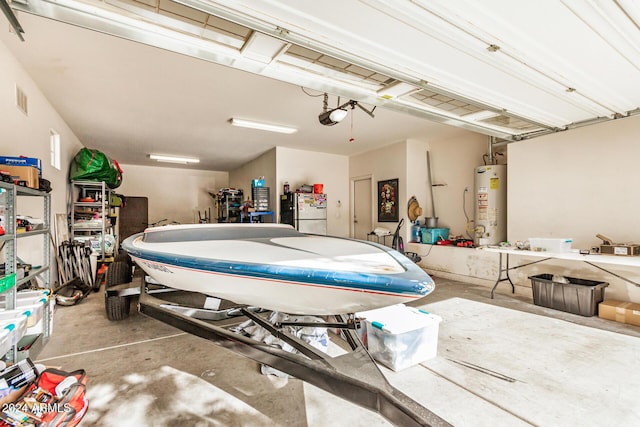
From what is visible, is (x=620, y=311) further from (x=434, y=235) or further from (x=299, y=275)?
(x=299, y=275)

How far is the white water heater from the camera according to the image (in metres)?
4.94

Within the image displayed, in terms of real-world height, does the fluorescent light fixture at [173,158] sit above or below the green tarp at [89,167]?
above

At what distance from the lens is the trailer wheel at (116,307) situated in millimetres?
3139

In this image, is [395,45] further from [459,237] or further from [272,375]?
[459,237]

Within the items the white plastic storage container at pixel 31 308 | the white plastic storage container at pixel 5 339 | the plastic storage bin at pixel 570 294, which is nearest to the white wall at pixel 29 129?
the white plastic storage container at pixel 31 308

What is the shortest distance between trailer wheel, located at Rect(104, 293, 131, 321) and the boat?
138cm

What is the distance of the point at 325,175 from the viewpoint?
7.62m

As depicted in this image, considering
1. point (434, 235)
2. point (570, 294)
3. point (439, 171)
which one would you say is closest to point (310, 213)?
point (434, 235)

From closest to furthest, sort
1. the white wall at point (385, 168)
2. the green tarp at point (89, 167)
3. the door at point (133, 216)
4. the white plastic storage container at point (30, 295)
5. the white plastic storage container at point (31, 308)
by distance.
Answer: the white plastic storage container at point (31, 308) → the white plastic storage container at point (30, 295) → the green tarp at point (89, 167) → the white wall at point (385, 168) → the door at point (133, 216)

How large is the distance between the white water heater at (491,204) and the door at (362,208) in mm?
2691

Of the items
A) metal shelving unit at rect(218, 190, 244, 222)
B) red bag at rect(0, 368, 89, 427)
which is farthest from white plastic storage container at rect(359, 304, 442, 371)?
metal shelving unit at rect(218, 190, 244, 222)

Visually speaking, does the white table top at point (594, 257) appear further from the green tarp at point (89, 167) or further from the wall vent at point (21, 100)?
the green tarp at point (89, 167)

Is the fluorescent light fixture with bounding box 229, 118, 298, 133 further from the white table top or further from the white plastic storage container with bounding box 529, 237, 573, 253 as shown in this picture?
the white plastic storage container with bounding box 529, 237, 573, 253

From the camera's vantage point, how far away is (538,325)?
3170 millimetres
